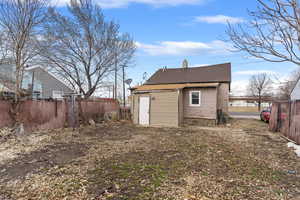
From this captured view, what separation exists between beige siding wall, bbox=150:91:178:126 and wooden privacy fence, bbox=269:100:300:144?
5178 mm

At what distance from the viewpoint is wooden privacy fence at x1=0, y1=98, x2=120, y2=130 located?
734 centimetres

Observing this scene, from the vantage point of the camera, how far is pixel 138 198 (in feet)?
8.71

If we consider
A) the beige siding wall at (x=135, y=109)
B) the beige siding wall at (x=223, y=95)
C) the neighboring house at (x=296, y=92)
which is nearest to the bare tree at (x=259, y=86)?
the neighboring house at (x=296, y=92)

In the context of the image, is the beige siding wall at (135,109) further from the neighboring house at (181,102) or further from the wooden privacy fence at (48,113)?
the wooden privacy fence at (48,113)

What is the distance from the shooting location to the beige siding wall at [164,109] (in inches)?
420

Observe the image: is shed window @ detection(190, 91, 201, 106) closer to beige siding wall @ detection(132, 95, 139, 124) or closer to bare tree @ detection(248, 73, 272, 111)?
beige siding wall @ detection(132, 95, 139, 124)

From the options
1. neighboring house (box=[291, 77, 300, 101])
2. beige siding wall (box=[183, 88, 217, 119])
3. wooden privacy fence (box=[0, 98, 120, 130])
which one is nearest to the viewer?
wooden privacy fence (box=[0, 98, 120, 130])

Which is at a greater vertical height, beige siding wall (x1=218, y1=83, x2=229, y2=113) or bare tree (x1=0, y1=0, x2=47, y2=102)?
bare tree (x1=0, y1=0, x2=47, y2=102)

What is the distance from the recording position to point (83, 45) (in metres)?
14.2

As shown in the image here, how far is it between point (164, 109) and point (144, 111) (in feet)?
4.75

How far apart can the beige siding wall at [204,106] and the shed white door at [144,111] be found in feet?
9.16

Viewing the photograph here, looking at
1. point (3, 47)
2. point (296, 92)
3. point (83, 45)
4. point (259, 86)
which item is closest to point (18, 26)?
point (3, 47)

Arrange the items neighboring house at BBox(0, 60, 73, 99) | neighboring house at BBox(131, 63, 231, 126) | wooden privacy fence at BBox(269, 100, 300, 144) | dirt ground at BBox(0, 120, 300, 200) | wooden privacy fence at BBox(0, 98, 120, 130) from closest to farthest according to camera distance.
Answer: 1. dirt ground at BBox(0, 120, 300, 200)
2. wooden privacy fence at BBox(269, 100, 300, 144)
3. wooden privacy fence at BBox(0, 98, 120, 130)
4. neighboring house at BBox(131, 63, 231, 126)
5. neighboring house at BBox(0, 60, 73, 99)

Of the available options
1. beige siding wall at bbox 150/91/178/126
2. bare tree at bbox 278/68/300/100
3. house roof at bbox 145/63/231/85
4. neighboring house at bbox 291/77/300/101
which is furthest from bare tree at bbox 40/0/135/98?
neighboring house at bbox 291/77/300/101
